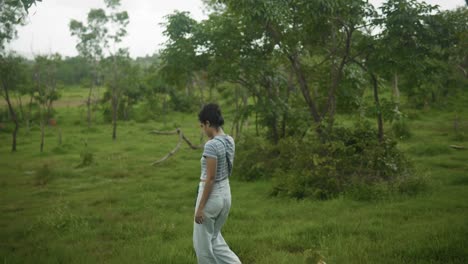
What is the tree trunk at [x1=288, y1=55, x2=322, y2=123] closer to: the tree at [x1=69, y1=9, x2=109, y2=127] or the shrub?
the shrub

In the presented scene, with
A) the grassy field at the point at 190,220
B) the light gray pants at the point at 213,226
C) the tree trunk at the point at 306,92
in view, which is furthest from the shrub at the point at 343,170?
the light gray pants at the point at 213,226

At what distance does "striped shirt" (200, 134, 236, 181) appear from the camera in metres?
4.15

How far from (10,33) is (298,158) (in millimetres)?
19645

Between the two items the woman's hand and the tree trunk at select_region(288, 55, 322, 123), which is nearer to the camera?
the woman's hand

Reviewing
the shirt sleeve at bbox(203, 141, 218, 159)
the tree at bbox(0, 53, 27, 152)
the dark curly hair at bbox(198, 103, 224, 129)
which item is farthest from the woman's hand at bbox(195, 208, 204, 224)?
the tree at bbox(0, 53, 27, 152)

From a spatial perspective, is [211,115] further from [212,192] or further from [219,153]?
[212,192]

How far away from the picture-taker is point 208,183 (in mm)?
4141

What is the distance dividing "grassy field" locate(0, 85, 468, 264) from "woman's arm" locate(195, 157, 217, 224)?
1.30 metres

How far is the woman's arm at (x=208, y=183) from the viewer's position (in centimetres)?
412

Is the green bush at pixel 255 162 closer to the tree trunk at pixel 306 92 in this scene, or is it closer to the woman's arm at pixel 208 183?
the tree trunk at pixel 306 92

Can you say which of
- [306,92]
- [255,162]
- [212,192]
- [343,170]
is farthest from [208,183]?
[255,162]

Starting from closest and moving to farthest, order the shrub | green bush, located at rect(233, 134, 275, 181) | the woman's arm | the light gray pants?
the woman's arm, the light gray pants, the shrub, green bush, located at rect(233, 134, 275, 181)

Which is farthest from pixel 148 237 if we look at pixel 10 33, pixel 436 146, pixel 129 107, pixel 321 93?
pixel 129 107

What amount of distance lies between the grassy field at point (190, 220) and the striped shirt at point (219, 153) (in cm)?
133
